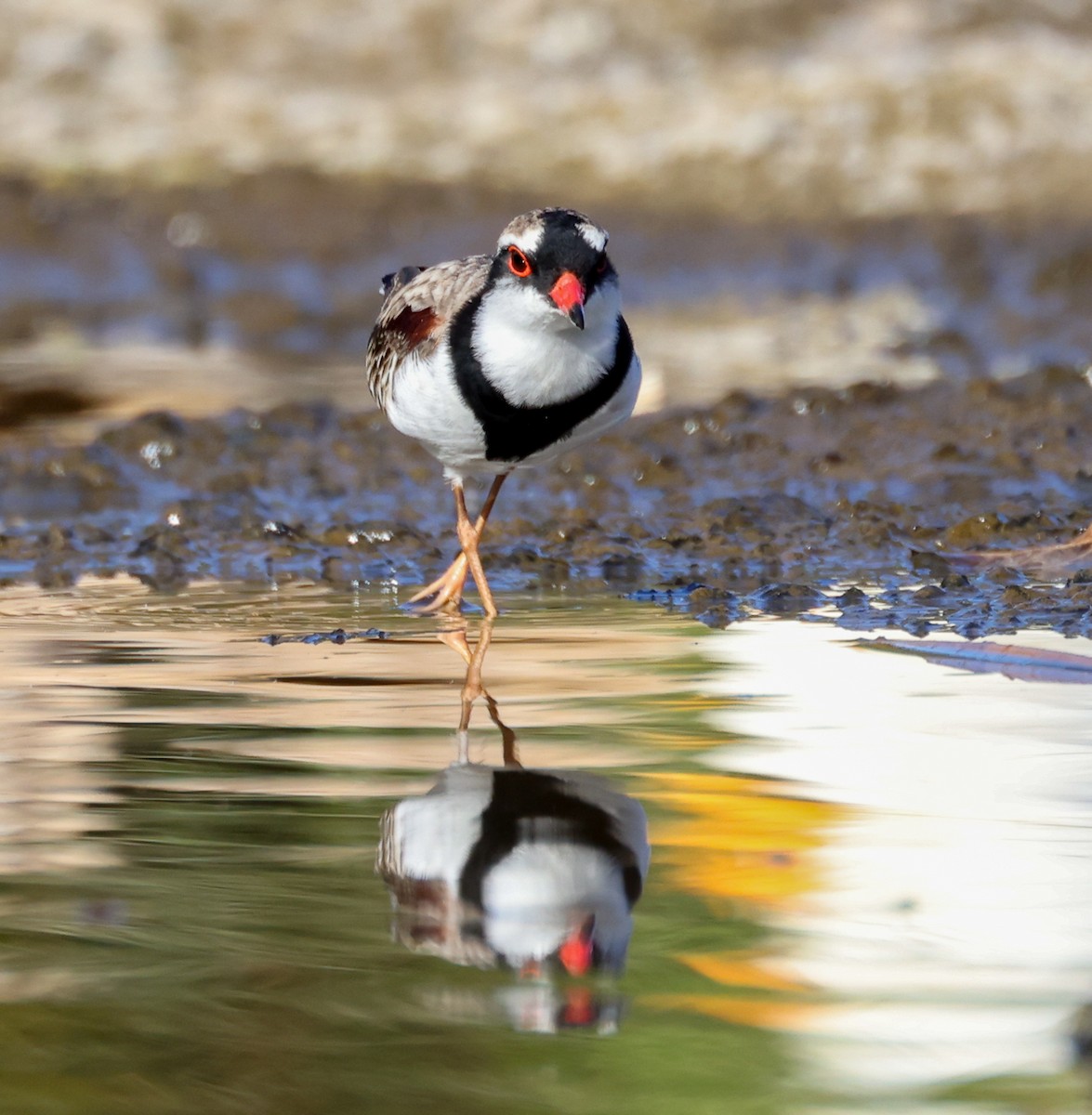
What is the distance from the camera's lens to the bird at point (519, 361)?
5.28m

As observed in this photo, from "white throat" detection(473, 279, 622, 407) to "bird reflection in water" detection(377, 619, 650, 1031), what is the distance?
1.73m

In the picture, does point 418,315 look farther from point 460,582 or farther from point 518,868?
point 518,868

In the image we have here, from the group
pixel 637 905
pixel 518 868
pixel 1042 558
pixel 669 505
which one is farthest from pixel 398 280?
pixel 637 905

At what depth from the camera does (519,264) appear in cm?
535

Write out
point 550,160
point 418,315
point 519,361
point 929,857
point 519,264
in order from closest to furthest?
1. point 929,857
2. point 519,264
3. point 519,361
4. point 418,315
5. point 550,160

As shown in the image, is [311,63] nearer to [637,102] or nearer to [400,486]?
[637,102]

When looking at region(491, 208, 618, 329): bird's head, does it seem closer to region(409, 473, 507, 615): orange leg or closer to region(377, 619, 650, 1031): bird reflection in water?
region(409, 473, 507, 615): orange leg

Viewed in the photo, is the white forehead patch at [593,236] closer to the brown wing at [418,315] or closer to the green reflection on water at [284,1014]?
the brown wing at [418,315]

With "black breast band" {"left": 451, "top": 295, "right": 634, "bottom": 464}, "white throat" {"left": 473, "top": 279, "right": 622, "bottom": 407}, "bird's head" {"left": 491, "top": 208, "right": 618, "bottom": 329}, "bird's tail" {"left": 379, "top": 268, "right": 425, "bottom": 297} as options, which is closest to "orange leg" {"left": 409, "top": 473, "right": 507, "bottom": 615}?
"black breast band" {"left": 451, "top": 295, "right": 634, "bottom": 464}

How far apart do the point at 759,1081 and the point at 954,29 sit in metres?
14.0

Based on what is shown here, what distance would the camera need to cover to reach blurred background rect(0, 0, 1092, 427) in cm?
1291

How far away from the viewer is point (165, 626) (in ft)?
17.7

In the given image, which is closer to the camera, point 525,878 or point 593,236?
point 525,878

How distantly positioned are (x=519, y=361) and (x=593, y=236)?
1.34 feet
